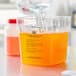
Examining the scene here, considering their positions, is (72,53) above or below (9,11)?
below

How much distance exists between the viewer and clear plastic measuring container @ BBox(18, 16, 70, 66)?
1.99 ft

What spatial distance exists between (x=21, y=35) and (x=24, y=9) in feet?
0.35

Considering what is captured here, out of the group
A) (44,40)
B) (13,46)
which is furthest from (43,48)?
(13,46)

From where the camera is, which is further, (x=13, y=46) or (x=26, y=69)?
(x=13, y=46)

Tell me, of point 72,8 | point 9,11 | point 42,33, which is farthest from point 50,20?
point 9,11

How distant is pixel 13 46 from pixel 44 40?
0.17 meters

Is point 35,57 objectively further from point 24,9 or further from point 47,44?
point 24,9

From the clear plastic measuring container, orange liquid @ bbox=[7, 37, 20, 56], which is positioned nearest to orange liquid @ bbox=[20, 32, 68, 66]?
the clear plastic measuring container

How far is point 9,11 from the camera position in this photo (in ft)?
5.08

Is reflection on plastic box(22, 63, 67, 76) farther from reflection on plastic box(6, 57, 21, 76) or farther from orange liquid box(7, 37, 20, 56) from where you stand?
orange liquid box(7, 37, 20, 56)

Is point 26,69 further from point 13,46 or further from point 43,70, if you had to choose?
point 13,46

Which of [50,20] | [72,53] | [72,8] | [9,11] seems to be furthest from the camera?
[9,11]

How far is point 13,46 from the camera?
0.74m

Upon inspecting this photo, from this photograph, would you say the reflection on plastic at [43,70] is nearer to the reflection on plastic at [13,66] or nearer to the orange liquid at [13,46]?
the reflection on plastic at [13,66]
